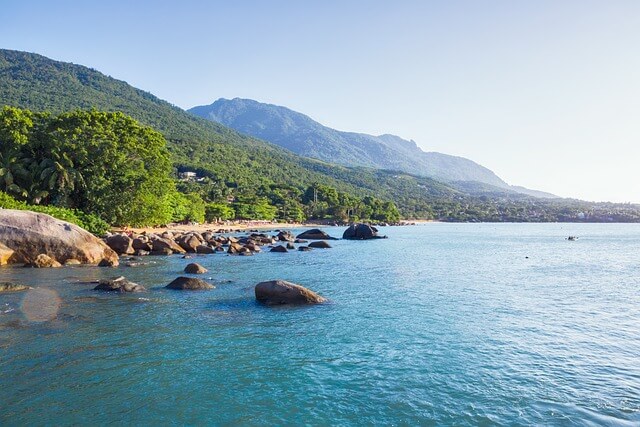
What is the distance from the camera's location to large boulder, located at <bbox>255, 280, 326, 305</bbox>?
20.1 m

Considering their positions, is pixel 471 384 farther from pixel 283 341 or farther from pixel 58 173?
pixel 58 173

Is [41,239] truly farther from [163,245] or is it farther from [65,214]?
[65,214]

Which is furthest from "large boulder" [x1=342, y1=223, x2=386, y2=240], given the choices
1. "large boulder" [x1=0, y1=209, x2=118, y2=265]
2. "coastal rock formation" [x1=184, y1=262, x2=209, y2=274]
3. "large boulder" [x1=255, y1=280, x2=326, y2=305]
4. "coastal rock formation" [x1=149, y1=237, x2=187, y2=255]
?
"large boulder" [x1=255, y1=280, x2=326, y2=305]

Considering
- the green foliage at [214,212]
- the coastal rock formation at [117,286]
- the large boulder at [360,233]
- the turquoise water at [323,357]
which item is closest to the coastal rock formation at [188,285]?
the turquoise water at [323,357]

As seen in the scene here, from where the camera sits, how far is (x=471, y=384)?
36.9 ft

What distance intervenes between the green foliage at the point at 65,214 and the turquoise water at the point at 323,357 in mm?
18538

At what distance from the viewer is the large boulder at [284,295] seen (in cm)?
2008

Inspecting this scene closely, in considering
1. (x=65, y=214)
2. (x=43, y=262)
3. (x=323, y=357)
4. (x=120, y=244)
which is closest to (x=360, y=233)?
(x=120, y=244)

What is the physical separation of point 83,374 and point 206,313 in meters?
6.85

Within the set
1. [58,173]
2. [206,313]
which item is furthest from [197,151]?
[206,313]

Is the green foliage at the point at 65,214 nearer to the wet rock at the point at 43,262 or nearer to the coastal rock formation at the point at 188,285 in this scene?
the wet rock at the point at 43,262

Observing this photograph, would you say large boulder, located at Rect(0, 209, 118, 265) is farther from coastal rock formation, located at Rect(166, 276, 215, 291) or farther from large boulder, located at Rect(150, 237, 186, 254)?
coastal rock formation, located at Rect(166, 276, 215, 291)

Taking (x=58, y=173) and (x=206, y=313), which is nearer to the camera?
(x=206, y=313)

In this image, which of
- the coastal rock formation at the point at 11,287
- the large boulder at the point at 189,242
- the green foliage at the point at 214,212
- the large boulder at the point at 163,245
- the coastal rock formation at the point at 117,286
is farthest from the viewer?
the green foliage at the point at 214,212
